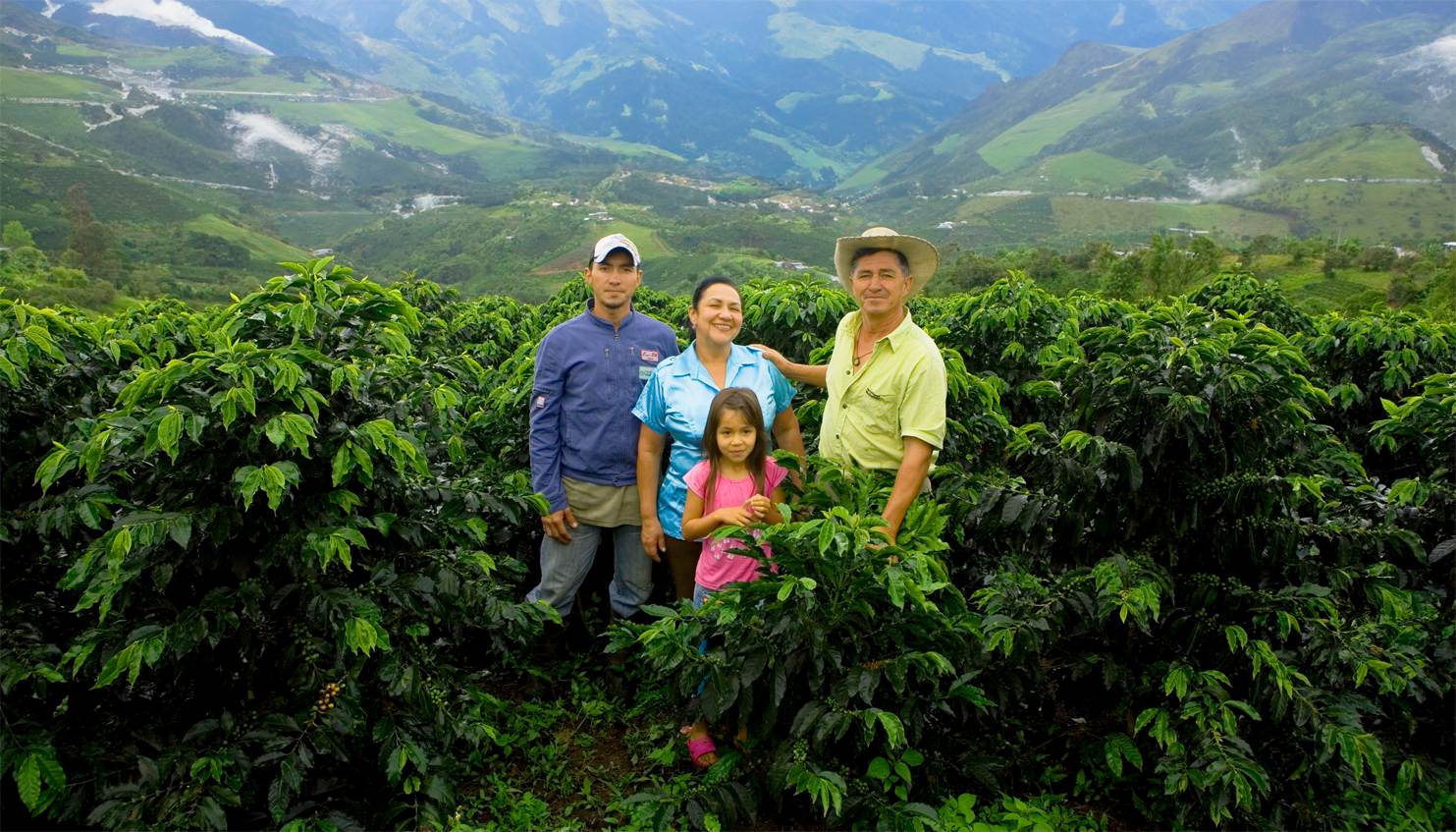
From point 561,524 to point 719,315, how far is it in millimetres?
1337

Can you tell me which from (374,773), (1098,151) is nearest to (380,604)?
(374,773)

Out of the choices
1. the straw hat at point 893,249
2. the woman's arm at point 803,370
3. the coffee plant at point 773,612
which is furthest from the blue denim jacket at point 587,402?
the straw hat at point 893,249

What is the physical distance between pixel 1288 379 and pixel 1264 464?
1.18ft

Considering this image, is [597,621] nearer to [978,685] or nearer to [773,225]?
[978,685]

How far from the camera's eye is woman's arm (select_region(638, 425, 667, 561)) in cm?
410

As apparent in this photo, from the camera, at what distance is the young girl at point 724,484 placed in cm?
374

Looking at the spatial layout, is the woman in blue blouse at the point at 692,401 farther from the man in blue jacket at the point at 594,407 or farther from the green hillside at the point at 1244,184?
the green hillside at the point at 1244,184

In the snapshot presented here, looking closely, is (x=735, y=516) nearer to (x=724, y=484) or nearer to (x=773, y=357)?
(x=724, y=484)

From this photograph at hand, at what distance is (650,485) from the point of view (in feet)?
13.6

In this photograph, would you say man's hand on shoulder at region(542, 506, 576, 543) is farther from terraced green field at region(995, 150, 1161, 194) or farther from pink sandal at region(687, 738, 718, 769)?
terraced green field at region(995, 150, 1161, 194)

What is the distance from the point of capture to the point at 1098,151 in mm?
197750

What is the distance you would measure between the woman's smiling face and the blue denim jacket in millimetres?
501

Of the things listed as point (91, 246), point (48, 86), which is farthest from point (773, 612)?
point (48, 86)

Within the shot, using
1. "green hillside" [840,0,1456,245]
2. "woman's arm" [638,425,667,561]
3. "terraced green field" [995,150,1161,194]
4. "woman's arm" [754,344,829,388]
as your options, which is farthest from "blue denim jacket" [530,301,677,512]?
"terraced green field" [995,150,1161,194]
